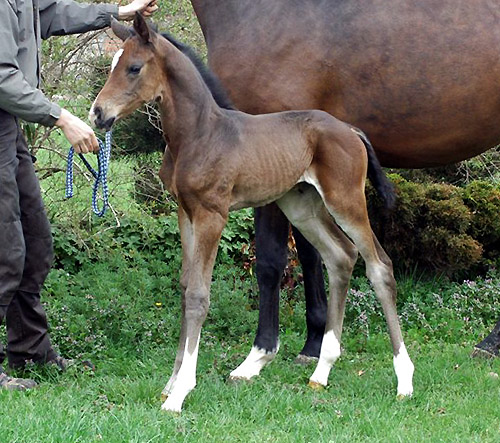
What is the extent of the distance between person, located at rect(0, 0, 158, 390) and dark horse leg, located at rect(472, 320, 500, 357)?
8.48 feet

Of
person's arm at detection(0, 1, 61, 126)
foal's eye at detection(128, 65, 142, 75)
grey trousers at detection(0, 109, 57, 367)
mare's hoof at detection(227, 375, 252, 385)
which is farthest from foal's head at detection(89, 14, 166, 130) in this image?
mare's hoof at detection(227, 375, 252, 385)

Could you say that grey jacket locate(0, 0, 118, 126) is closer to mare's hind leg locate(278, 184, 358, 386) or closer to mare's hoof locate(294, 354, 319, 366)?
mare's hind leg locate(278, 184, 358, 386)

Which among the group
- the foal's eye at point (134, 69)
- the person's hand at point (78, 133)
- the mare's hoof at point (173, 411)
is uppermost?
the foal's eye at point (134, 69)

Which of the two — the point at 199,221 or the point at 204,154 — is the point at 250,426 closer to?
the point at 199,221

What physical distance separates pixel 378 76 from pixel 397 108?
0.21 metres

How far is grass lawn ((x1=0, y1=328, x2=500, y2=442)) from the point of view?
12.5 ft

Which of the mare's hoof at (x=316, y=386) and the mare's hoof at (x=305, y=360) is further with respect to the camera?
the mare's hoof at (x=305, y=360)

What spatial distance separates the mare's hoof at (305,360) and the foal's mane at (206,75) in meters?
1.72

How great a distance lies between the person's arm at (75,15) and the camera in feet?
16.4

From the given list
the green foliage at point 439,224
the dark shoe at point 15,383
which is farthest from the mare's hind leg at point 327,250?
the green foliage at point 439,224

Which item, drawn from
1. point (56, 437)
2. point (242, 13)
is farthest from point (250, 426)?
point (242, 13)

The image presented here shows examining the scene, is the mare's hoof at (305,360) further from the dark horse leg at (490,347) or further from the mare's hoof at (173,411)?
the mare's hoof at (173,411)

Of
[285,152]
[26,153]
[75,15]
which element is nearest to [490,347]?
[285,152]

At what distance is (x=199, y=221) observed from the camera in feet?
14.2
